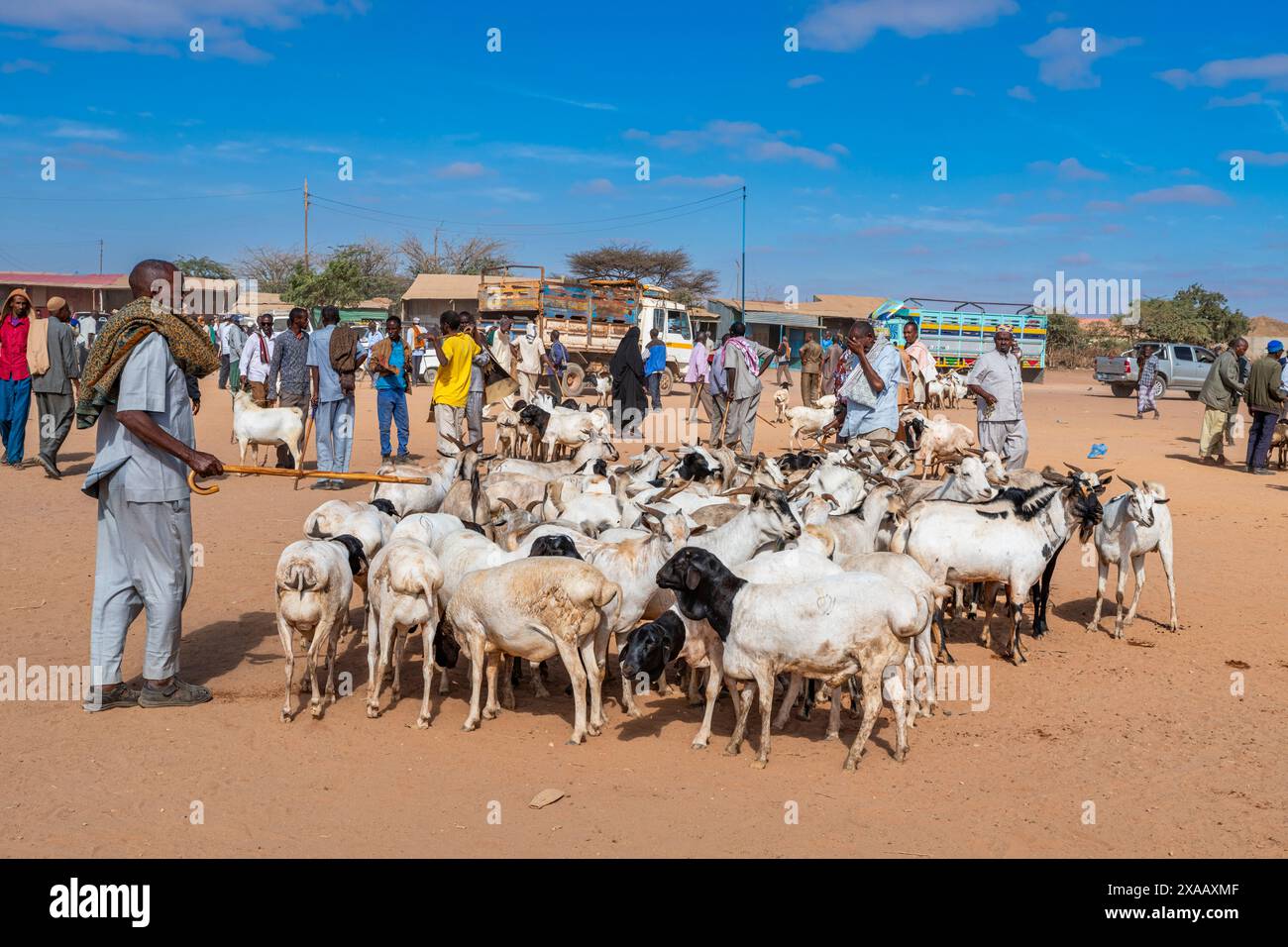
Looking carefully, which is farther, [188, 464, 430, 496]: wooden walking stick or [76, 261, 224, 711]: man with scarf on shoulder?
[188, 464, 430, 496]: wooden walking stick

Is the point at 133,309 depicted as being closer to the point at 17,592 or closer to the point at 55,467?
the point at 17,592

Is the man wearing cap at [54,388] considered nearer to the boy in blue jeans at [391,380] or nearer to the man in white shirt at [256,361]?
the man in white shirt at [256,361]

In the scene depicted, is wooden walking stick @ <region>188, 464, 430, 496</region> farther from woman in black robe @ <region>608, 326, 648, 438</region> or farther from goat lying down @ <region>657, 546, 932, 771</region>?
woman in black robe @ <region>608, 326, 648, 438</region>

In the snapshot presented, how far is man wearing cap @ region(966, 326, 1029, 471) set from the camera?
34.4ft

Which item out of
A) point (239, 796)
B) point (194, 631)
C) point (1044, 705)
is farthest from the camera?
point (194, 631)

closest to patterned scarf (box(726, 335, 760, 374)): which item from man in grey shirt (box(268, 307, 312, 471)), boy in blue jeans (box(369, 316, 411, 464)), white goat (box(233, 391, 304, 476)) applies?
boy in blue jeans (box(369, 316, 411, 464))

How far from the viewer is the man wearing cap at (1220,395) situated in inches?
643

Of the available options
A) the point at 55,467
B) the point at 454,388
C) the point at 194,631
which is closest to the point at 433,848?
the point at 194,631

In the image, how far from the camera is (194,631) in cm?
742

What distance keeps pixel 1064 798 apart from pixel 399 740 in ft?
11.4

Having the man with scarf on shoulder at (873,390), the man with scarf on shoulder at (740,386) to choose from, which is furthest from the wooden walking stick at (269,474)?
the man with scarf on shoulder at (740,386)

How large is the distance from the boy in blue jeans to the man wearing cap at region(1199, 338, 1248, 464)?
12.7 meters

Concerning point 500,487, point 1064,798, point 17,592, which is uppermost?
point 500,487

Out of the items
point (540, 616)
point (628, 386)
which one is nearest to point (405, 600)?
point (540, 616)
